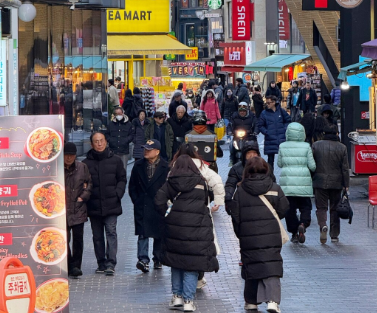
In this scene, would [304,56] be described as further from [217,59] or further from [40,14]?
[217,59]

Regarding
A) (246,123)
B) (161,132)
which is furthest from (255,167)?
(246,123)

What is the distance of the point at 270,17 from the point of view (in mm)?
64812

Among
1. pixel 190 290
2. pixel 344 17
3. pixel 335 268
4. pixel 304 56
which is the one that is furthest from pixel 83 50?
pixel 304 56

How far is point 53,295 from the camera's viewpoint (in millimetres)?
8195

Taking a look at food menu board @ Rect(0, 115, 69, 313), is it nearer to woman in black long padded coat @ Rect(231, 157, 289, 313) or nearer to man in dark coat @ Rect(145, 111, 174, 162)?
woman in black long padded coat @ Rect(231, 157, 289, 313)

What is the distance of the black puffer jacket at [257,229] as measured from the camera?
29.4 feet

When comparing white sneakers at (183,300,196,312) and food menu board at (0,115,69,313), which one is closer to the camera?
food menu board at (0,115,69,313)

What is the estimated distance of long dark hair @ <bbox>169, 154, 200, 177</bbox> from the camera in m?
9.20

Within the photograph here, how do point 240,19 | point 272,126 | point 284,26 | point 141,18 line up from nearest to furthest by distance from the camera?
point 272,126 → point 141,18 → point 284,26 → point 240,19

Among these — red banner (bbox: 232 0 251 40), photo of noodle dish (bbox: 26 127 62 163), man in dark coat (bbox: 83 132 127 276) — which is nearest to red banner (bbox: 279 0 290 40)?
red banner (bbox: 232 0 251 40)

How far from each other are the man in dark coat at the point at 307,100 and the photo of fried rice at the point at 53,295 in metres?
24.1

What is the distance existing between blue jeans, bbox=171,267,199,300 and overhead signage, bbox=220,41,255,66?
2276 inches

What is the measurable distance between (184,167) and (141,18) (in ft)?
78.7

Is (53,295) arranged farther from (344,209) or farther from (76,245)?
(344,209)
